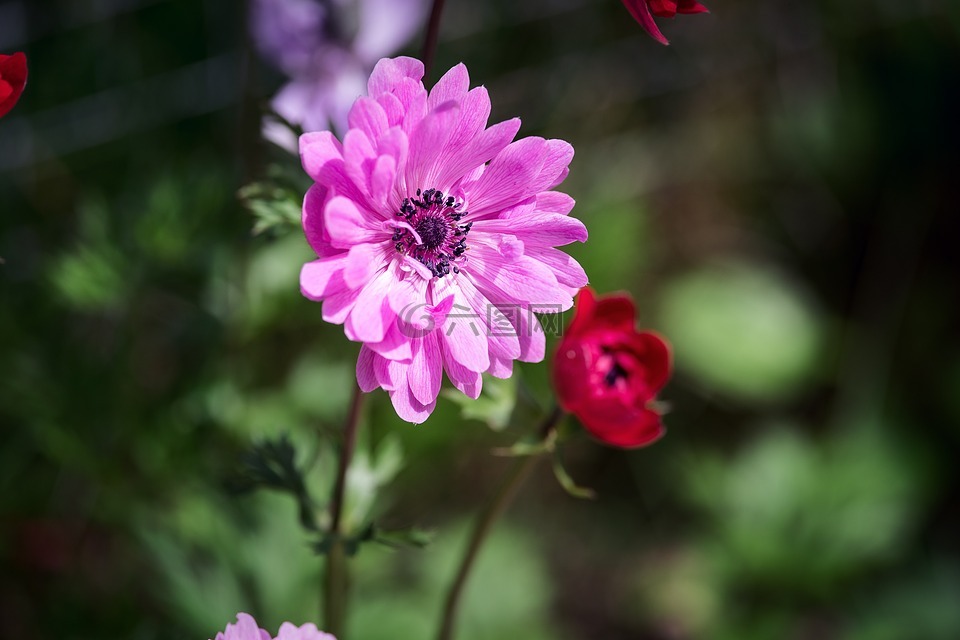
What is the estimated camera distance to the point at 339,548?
3.71 ft

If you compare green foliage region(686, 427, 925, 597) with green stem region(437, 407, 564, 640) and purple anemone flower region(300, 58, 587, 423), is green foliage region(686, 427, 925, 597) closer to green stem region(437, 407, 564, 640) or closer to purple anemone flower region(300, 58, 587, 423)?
green stem region(437, 407, 564, 640)

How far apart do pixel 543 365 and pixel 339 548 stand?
3.19 feet

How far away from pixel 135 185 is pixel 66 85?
0.45 metres

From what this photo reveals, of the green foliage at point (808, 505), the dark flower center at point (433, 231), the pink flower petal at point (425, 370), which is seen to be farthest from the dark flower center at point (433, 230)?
the green foliage at point (808, 505)

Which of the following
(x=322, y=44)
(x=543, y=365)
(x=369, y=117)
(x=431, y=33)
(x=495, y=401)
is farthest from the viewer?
(x=543, y=365)

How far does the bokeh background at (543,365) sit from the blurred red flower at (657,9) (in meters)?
0.40

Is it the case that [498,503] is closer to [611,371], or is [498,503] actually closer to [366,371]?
[611,371]

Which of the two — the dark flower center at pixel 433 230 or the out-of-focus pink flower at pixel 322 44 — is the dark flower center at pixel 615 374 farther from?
the out-of-focus pink flower at pixel 322 44

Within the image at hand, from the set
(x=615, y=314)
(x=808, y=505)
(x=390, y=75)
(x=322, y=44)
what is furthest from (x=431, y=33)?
(x=808, y=505)

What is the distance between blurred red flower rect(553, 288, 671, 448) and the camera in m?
1.00

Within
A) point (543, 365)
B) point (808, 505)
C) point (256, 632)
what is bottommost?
point (808, 505)

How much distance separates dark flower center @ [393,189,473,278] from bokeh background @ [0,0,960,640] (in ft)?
0.53

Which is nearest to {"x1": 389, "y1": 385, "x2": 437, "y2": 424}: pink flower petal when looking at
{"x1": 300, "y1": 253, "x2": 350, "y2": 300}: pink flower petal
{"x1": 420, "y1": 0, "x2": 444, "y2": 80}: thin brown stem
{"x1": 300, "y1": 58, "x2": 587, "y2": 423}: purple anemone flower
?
{"x1": 300, "y1": 58, "x2": 587, "y2": 423}: purple anemone flower

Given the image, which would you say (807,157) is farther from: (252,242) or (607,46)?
(252,242)
